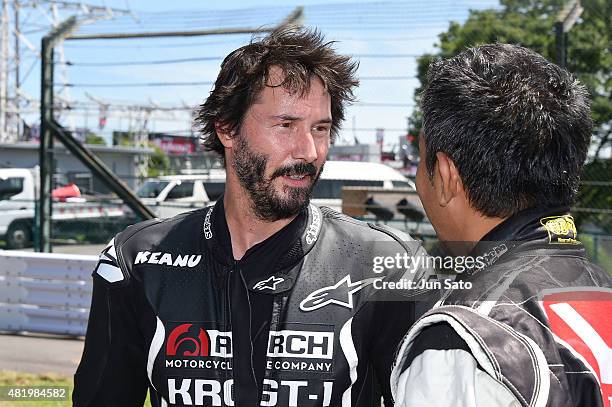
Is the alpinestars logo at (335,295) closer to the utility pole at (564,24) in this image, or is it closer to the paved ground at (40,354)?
the paved ground at (40,354)

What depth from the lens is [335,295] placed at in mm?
2289

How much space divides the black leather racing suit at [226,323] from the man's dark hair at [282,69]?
17.2 inches

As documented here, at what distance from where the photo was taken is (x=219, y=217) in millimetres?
2453

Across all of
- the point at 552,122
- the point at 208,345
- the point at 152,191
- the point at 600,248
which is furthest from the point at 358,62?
the point at 152,191

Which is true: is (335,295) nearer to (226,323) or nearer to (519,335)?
(226,323)

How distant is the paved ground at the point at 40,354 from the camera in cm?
668

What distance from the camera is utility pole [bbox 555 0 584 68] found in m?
6.91

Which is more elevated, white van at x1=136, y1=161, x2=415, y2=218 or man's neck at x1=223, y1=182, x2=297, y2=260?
man's neck at x1=223, y1=182, x2=297, y2=260

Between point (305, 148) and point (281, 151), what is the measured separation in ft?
0.25

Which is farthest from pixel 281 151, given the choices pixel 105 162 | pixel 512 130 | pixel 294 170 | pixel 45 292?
pixel 105 162

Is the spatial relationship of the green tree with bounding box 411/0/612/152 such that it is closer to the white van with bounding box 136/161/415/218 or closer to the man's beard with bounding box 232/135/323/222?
the white van with bounding box 136/161/415/218

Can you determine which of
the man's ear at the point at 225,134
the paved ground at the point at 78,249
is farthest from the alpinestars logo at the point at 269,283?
the paved ground at the point at 78,249

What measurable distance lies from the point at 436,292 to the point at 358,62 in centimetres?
97

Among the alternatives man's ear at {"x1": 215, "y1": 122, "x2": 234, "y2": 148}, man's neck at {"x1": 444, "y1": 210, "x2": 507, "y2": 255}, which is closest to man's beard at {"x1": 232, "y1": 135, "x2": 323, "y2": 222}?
man's ear at {"x1": 215, "y1": 122, "x2": 234, "y2": 148}
